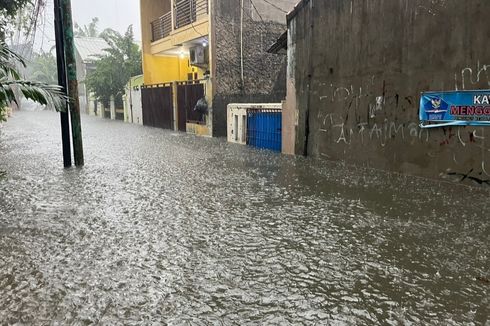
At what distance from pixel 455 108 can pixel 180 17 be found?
1534 cm

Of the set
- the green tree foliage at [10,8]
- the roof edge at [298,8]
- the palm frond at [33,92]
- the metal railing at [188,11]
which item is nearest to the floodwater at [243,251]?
the palm frond at [33,92]

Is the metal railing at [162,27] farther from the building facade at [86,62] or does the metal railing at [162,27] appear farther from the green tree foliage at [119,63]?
the building facade at [86,62]

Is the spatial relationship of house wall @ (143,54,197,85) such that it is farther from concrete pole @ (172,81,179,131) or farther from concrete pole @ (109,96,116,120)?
concrete pole @ (109,96,116,120)

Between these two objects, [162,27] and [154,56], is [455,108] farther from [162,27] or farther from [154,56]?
[154,56]

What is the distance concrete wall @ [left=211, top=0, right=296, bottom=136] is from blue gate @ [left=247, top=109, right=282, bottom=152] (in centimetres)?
319

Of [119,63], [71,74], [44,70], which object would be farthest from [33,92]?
[44,70]

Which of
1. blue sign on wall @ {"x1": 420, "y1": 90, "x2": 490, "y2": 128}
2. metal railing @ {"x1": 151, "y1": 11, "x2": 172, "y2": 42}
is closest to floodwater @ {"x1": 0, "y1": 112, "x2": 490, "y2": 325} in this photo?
blue sign on wall @ {"x1": 420, "y1": 90, "x2": 490, "y2": 128}

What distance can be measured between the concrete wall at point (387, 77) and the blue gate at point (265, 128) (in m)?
0.95

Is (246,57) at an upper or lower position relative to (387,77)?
upper

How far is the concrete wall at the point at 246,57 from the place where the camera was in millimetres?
15898

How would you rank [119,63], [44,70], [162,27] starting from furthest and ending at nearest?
[44,70]
[119,63]
[162,27]

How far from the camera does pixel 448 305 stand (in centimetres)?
293

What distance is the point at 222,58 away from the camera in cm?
1600

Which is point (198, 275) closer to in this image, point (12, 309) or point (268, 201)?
point (12, 309)
